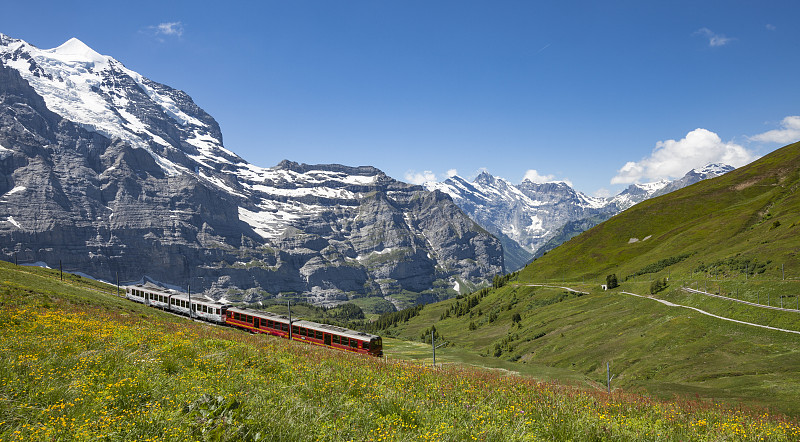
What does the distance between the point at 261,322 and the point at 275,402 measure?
5480 centimetres

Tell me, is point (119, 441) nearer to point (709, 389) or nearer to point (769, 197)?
point (709, 389)

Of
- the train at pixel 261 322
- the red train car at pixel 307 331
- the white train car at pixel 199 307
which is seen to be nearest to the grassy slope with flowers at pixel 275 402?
the train at pixel 261 322

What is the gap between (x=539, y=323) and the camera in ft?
321

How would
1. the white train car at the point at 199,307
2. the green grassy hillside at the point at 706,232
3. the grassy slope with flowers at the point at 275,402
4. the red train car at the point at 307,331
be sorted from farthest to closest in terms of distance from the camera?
1. the green grassy hillside at the point at 706,232
2. the white train car at the point at 199,307
3. the red train car at the point at 307,331
4. the grassy slope with flowers at the point at 275,402

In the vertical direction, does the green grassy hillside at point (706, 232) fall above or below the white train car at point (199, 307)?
above

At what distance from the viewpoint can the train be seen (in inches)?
2026

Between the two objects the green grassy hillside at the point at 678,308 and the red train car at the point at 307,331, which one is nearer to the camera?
the green grassy hillside at the point at 678,308

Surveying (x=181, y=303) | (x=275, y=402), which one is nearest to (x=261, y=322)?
(x=181, y=303)

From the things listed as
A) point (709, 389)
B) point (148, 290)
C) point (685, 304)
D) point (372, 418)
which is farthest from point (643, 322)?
point (148, 290)

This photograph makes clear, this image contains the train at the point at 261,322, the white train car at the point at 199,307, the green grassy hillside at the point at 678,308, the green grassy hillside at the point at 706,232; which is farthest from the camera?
the green grassy hillside at the point at 706,232

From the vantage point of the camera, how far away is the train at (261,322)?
5147 centimetres

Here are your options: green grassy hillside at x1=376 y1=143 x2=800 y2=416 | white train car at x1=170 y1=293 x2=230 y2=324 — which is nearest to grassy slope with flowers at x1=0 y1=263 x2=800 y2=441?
green grassy hillside at x1=376 y1=143 x2=800 y2=416

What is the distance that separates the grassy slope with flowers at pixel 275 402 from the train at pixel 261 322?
101 feet

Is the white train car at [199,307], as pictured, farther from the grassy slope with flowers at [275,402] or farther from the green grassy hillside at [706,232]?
the green grassy hillside at [706,232]
